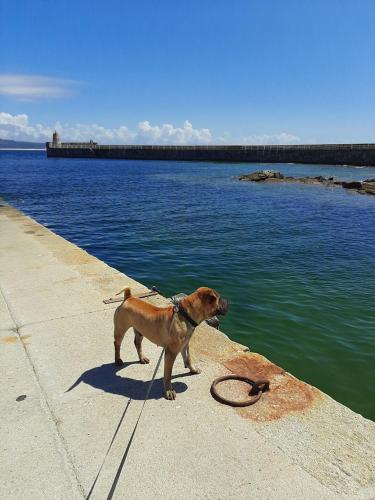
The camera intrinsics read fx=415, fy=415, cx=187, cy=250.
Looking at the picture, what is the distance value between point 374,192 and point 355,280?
81.5 feet

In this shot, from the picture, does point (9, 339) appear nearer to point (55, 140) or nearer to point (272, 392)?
point (272, 392)

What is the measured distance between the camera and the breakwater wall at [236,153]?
237ft

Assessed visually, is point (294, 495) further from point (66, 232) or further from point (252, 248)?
point (66, 232)

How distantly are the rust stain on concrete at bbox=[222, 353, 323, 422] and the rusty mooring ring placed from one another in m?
0.06

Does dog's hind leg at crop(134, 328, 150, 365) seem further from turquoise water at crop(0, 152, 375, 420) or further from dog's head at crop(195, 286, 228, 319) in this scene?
turquoise water at crop(0, 152, 375, 420)

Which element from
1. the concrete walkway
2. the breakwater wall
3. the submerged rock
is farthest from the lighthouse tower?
the concrete walkway

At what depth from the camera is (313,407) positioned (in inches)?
170

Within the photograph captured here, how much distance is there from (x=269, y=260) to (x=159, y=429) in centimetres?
997

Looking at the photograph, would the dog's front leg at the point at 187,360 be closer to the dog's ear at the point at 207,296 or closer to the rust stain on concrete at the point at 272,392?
the rust stain on concrete at the point at 272,392

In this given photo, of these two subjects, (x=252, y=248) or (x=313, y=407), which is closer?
(x=313, y=407)

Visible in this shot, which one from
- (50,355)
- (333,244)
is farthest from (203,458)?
(333,244)

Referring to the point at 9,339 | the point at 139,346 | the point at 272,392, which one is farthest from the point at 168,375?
the point at 9,339

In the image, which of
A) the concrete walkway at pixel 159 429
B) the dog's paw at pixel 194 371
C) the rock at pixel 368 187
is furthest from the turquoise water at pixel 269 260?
the rock at pixel 368 187

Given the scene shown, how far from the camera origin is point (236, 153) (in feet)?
284
